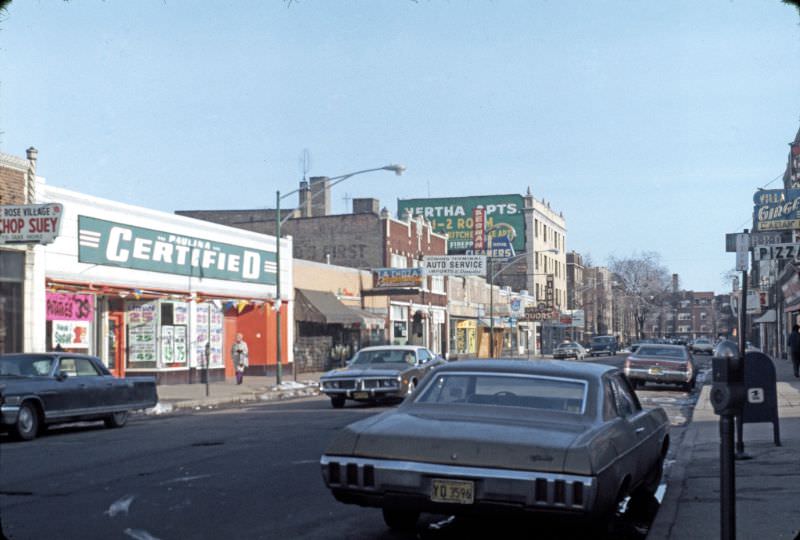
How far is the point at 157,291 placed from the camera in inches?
1268

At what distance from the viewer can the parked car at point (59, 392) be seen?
618 inches

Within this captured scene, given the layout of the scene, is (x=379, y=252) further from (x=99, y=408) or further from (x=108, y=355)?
(x=99, y=408)

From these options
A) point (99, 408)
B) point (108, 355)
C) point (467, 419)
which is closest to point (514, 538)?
point (467, 419)

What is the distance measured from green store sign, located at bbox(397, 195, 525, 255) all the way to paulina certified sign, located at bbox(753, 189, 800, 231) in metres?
50.2

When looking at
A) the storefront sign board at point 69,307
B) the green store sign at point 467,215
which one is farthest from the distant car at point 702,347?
the storefront sign board at point 69,307

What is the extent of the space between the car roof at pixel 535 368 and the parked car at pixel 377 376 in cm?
1172

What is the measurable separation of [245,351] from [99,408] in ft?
51.3

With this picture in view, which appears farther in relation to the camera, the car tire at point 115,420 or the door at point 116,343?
the door at point 116,343

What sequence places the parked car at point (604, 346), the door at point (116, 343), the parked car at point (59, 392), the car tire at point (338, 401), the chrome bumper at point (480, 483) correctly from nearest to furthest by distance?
the chrome bumper at point (480, 483) → the parked car at point (59, 392) → the car tire at point (338, 401) → the door at point (116, 343) → the parked car at point (604, 346)

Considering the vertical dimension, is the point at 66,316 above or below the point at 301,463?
above

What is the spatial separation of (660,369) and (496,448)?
2216 centimetres

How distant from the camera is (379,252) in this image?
5638 cm

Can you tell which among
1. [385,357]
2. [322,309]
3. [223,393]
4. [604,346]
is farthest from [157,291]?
[604,346]

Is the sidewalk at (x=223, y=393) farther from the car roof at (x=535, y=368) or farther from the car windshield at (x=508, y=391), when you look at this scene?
the car windshield at (x=508, y=391)
